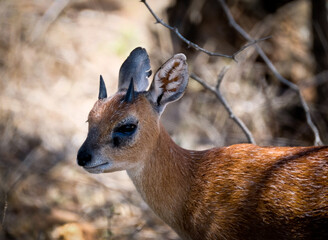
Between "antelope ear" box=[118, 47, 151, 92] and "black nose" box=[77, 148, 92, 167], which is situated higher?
"antelope ear" box=[118, 47, 151, 92]

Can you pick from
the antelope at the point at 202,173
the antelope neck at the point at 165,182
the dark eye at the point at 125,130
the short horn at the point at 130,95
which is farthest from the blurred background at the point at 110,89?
the short horn at the point at 130,95

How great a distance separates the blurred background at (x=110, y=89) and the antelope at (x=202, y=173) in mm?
1502

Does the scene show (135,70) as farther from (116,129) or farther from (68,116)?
(68,116)

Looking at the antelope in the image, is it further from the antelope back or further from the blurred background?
the blurred background

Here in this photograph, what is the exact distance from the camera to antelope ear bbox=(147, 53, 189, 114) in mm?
3527

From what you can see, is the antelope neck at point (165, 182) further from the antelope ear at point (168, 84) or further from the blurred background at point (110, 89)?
the blurred background at point (110, 89)

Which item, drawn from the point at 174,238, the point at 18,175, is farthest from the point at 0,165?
the point at 174,238

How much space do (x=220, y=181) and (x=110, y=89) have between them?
446cm

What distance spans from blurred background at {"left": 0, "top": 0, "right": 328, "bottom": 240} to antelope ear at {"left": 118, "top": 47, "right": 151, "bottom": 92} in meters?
1.75

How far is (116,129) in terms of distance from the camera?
10.9 ft

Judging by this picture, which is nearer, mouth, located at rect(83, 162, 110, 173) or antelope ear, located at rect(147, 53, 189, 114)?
mouth, located at rect(83, 162, 110, 173)

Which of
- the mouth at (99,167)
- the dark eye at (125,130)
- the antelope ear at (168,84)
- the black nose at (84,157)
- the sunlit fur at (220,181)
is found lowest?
the sunlit fur at (220,181)

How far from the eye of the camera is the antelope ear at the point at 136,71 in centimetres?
379

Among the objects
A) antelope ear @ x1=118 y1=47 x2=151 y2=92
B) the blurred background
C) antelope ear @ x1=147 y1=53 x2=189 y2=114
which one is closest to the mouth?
antelope ear @ x1=147 y1=53 x2=189 y2=114
